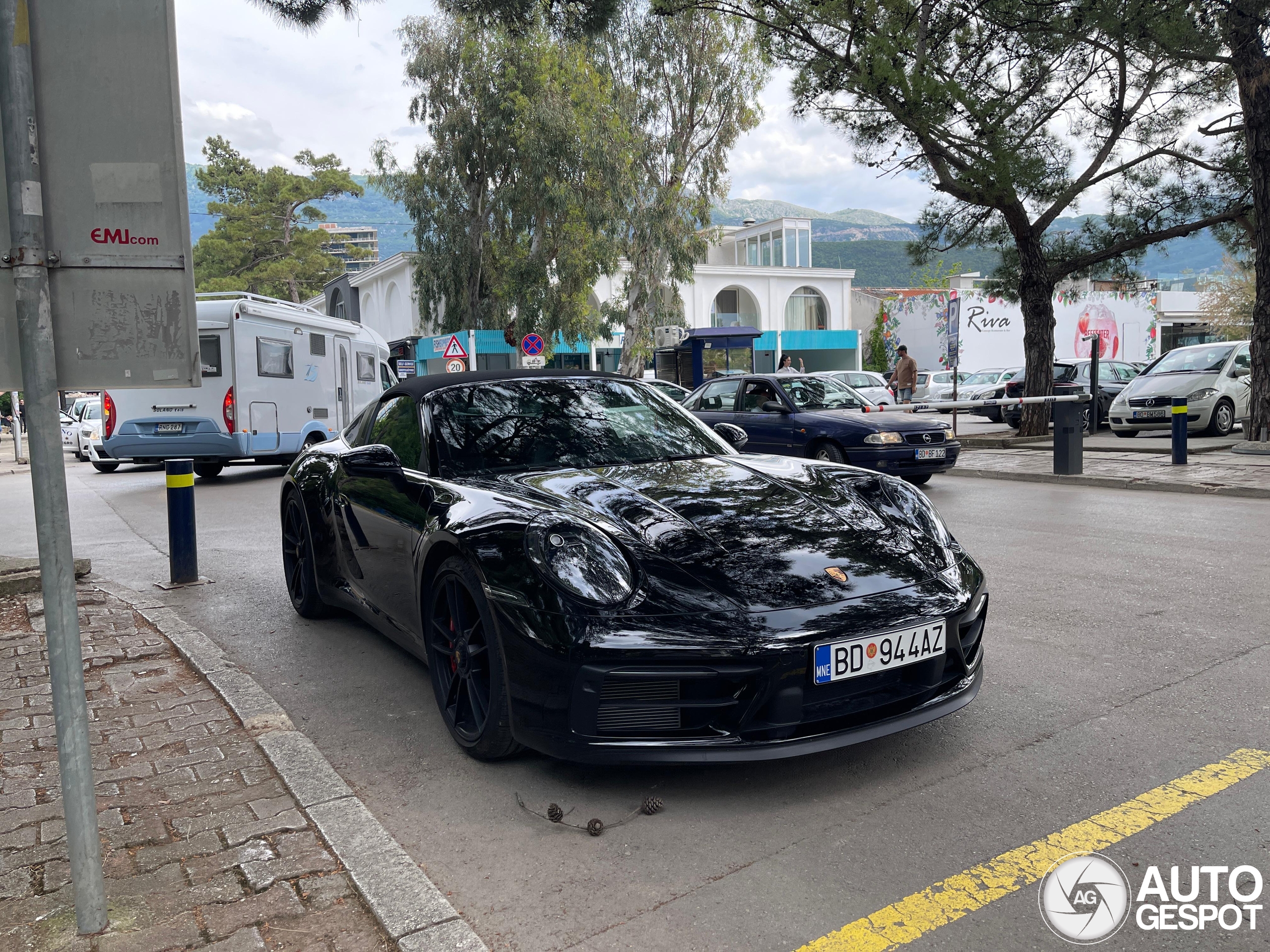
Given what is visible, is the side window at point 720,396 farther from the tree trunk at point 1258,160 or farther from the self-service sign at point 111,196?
the self-service sign at point 111,196

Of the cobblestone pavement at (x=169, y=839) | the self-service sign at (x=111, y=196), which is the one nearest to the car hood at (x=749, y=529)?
the cobblestone pavement at (x=169, y=839)

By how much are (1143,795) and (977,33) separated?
15708 millimetres

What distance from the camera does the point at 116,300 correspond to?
243 centimetres

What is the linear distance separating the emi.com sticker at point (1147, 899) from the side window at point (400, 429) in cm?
288

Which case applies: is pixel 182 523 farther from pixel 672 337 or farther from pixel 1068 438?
pixel 672 337

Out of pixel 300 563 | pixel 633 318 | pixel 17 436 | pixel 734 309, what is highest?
pixel 734 309

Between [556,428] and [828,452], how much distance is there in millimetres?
7608

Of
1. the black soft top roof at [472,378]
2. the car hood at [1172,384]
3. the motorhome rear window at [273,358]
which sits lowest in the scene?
the car hood at [1172,384]

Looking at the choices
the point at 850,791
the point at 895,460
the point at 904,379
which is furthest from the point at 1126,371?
the point at 850,791

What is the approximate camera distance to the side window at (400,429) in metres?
4.38

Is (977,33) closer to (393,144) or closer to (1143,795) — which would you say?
(1143,795)

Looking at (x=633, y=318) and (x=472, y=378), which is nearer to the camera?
(x=472, y=378)

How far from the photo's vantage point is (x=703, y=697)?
2963mm

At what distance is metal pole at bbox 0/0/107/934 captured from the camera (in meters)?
2.29
